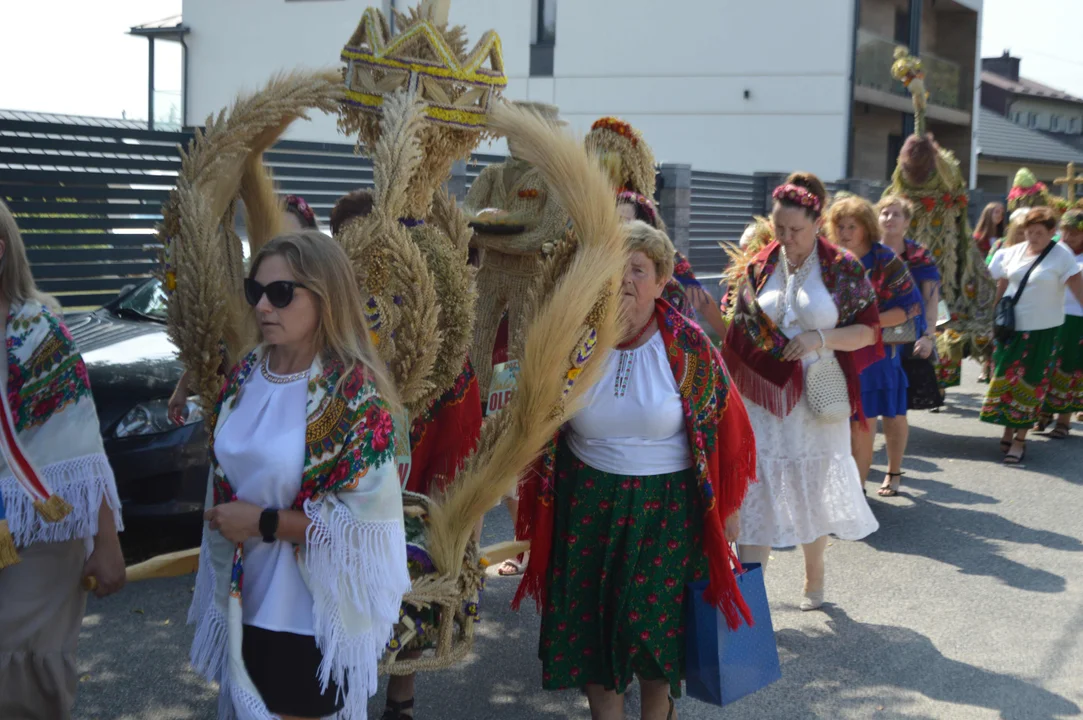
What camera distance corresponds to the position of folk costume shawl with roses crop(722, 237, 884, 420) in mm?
5242

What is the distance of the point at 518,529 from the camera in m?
3.87

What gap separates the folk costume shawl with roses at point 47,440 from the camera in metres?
3.08

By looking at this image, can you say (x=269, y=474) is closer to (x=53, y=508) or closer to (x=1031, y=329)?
(x=53, y=508)

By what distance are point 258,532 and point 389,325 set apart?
98 cm

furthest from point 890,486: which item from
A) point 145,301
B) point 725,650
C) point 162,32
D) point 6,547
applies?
point 162,32

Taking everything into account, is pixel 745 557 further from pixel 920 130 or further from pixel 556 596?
pixel 920 130

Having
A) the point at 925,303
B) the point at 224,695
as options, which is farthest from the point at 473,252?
the point at 925,303

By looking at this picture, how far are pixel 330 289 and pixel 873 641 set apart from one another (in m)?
3.36

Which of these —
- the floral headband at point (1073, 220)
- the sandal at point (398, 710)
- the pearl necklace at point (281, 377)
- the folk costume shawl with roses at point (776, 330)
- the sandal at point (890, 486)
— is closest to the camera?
the pearl necklace at point (281, 377)

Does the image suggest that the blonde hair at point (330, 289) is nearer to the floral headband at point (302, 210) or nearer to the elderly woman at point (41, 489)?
the elderly woman at point (41, 489)

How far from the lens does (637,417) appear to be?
3.60 metres

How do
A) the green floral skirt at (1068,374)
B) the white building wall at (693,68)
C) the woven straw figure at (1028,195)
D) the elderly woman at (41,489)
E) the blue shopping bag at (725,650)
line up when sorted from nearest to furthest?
1. the elderly woman at (41,489)
2. the blue shopping bag at (725,650)
3. the green floral skirt at (1068,374)
4. the woven straw figure at (1028,195)
5. the white building wall at (693,68)

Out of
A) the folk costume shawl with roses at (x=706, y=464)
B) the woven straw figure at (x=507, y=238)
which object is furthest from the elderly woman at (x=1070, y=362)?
the folk costume shawl with roses at (x=706, y=464)

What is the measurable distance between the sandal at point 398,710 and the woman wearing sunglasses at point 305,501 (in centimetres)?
100
